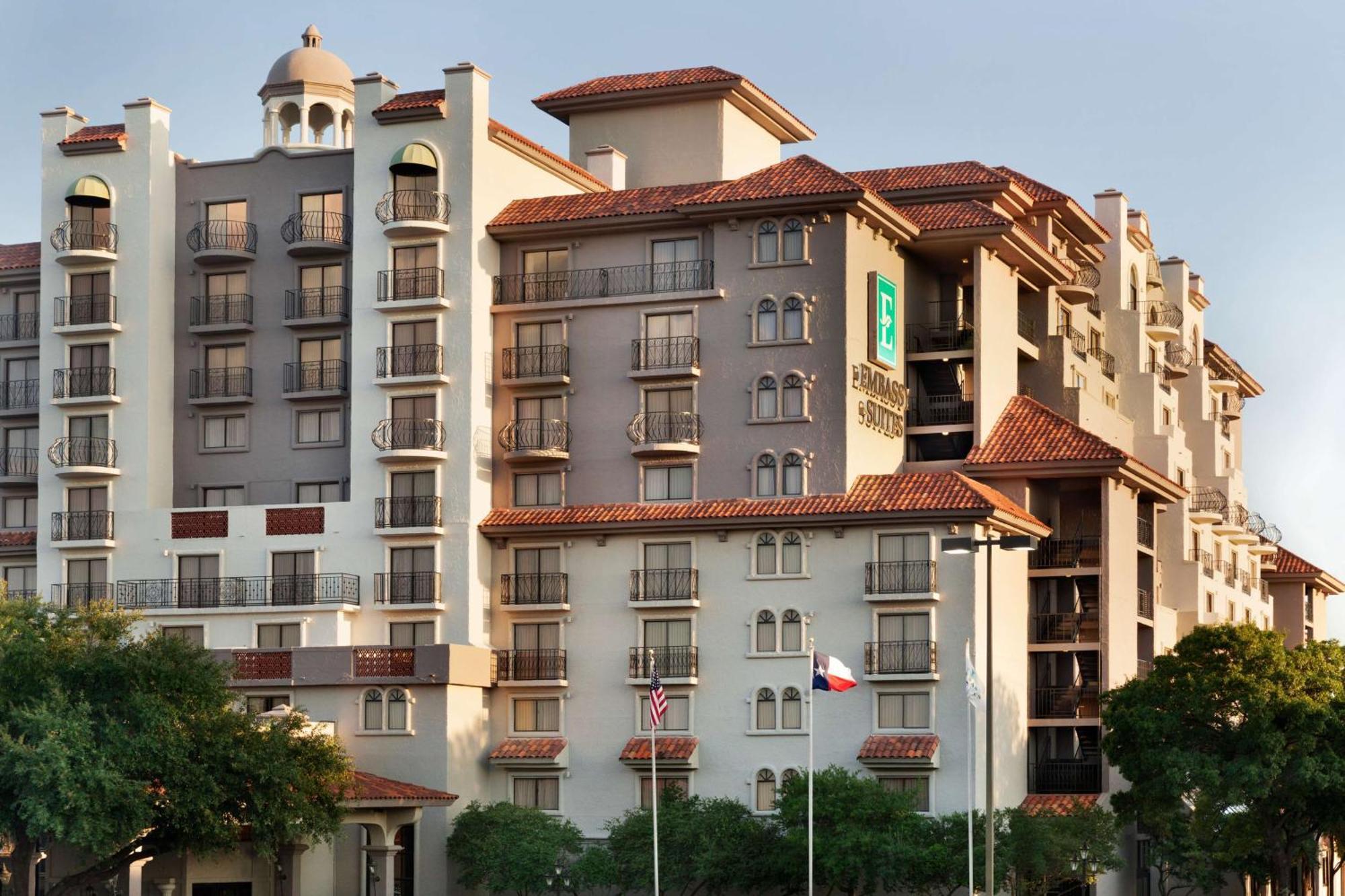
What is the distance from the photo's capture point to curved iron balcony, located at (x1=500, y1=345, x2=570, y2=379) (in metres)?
80.6

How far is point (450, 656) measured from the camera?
76750mm

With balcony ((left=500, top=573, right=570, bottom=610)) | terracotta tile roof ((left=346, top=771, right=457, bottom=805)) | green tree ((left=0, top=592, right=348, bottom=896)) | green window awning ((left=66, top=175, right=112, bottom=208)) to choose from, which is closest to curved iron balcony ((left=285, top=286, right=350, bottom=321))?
green window awning ((left=66, top=175, right=112, bottom=208))

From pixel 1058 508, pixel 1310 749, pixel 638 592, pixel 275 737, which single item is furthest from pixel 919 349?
pixel 275 737

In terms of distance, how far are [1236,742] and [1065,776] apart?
8127 millimetres

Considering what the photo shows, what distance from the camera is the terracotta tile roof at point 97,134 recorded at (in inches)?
3302

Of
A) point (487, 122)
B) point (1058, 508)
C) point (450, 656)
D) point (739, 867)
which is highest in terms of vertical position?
point (487, 122)

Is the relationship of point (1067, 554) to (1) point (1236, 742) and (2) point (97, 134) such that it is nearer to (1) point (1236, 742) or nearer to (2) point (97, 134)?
(1) point (1236, 742)

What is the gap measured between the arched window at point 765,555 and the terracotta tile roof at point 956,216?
12.7 m

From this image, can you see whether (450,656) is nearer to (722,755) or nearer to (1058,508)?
(722,755)

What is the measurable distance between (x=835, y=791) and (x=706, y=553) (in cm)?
969

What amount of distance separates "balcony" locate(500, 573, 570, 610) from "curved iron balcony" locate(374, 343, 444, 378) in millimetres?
7370

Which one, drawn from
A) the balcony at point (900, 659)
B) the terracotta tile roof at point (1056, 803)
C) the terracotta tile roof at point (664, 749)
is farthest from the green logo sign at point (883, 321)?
the terracotta tile roof at point (1056, 803)

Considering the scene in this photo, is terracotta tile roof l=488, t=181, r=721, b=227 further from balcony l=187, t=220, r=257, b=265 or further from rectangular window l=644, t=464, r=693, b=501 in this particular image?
balcony l=187, t=220, r=257, b=265

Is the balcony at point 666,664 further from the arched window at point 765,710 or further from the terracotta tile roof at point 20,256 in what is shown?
the terracotta tile roof at point 20,256
